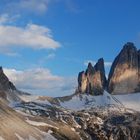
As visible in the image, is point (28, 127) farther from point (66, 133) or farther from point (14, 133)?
point (66, 133)

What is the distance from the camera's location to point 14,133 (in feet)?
465

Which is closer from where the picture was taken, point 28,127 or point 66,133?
point 28,127

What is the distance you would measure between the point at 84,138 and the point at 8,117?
167 ft

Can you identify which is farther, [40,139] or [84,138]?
[84,138]

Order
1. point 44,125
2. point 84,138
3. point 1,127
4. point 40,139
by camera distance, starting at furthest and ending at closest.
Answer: point 84,138 → point 44,125 → point 40,139 → point 1,127

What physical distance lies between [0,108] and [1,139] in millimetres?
28815

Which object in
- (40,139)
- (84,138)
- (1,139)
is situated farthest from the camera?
(84,138)

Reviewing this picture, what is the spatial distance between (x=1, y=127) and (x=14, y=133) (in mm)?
4710

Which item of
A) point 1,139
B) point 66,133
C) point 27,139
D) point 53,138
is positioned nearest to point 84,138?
point 66,133

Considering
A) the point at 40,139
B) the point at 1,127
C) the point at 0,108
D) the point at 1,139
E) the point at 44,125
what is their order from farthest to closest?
the point at 44,125 → the point at 0,108 → the point at 40,139 → the point at 1,127 → the point at 1,139

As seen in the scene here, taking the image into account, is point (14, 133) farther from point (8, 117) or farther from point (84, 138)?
point (84, 138)

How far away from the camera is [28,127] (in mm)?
154250

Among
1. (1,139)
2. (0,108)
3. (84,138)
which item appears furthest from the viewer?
(84,138)

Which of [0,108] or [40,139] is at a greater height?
[0,108]
